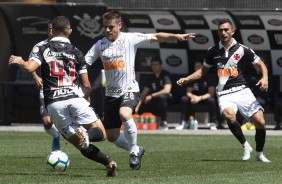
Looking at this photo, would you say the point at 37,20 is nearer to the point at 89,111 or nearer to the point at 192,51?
the point at 192,51

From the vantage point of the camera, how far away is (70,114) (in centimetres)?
1288

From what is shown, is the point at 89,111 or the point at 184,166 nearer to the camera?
the point at 89,111

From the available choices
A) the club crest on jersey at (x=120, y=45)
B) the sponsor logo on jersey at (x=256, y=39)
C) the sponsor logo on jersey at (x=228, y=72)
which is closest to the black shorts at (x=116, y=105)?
the club crest on jersey at (x=120, y=45)

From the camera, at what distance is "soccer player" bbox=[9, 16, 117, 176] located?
502 inches

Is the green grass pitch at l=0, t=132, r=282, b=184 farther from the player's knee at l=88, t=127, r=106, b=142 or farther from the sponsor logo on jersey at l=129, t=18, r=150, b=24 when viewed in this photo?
the sponsor logo on jersey at l=129, t=18, r=150, b=24

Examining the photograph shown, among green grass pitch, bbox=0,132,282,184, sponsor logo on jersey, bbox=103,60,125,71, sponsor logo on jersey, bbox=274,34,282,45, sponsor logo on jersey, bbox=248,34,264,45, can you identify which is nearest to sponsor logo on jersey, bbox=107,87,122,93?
sponsor logo on jersey, bbox=103,60,125,71

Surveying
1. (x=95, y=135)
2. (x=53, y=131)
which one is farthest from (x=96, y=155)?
(x=53, y=131)

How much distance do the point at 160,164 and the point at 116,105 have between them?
1.14 meters

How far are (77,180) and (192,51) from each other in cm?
1707

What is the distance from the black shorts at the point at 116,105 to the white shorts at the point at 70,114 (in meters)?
1.63

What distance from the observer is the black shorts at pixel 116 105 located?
14.4 metres

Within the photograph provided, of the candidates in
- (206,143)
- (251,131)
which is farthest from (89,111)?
(251,131)

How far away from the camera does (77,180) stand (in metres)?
12.1

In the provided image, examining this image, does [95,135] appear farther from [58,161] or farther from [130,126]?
[130,126]
